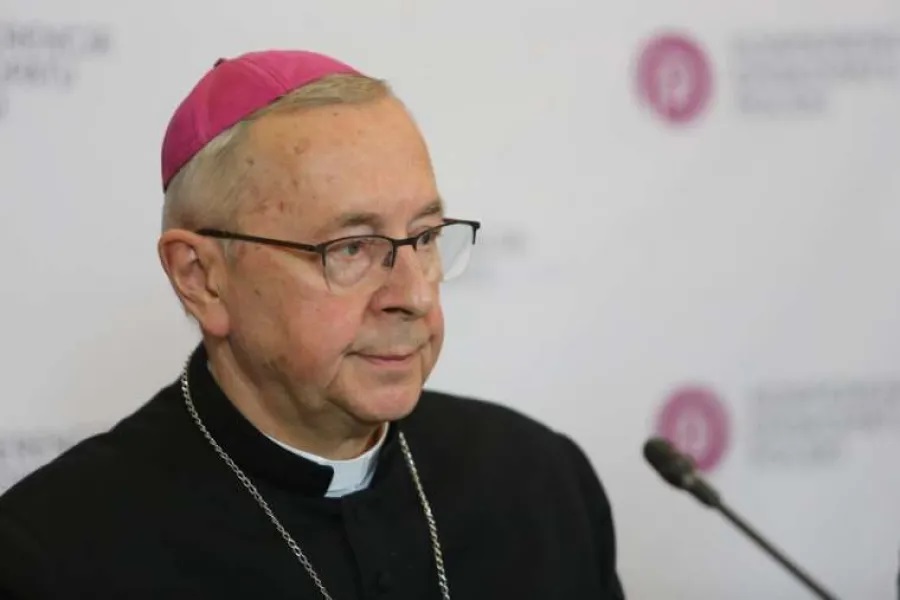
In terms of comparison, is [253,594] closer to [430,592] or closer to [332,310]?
[430,592]

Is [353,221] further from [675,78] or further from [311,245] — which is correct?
[675,78]

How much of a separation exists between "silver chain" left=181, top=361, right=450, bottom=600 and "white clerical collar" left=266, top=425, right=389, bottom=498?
7 cm

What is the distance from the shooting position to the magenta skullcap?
1394 millimetres

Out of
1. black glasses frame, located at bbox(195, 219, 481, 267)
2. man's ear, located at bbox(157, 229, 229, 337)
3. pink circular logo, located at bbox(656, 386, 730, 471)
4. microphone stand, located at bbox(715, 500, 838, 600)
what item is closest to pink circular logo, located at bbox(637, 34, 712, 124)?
pink circular logo, located at bbox(656, 386, 730, 471)

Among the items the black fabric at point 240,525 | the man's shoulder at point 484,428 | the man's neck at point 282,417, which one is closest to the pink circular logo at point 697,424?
the man's shoulder at point 484,428

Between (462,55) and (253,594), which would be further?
(462,55)


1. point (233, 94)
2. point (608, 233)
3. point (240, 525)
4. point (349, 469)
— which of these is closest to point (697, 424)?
point (608, 233)

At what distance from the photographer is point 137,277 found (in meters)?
1.90

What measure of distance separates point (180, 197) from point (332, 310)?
23 centimetres

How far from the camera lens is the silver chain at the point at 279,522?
1474 millimetres

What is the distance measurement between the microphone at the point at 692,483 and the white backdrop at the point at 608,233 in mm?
880

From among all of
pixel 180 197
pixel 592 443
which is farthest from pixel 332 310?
pixel 592 443

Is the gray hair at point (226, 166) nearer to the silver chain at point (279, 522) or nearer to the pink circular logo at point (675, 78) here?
the silver chain at point (279, 522)

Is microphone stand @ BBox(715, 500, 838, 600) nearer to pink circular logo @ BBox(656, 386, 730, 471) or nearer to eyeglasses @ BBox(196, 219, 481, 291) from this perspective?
eyeglasses @ BBox(196, 219, 481, 291)
